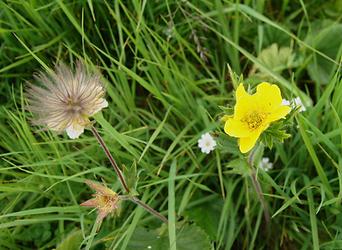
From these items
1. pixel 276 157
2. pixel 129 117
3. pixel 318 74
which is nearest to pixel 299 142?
pixel 276 157

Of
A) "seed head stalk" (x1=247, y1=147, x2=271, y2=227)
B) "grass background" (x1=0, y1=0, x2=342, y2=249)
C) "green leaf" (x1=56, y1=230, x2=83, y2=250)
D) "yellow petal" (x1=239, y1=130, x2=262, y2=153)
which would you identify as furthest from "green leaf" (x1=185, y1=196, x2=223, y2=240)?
"yellow petal" (x1=239, y1=130, x2=262, y2=153)

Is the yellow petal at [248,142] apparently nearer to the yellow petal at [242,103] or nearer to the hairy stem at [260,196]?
the yellow petal at [242,103]

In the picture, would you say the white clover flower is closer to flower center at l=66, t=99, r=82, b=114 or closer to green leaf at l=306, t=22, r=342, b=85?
flower center at l=66, t=99, r=82, b=114

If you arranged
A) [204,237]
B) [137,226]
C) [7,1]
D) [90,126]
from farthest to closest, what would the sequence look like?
[7,1], [137,226], [204,237], [90,126]

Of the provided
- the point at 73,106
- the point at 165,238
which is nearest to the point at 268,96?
the point at 73,106

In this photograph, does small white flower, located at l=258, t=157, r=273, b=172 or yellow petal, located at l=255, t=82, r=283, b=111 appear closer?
yellow petal, located at l=255, t=82, r=283, b=111

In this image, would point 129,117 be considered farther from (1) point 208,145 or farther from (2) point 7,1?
(2) point 7,1
